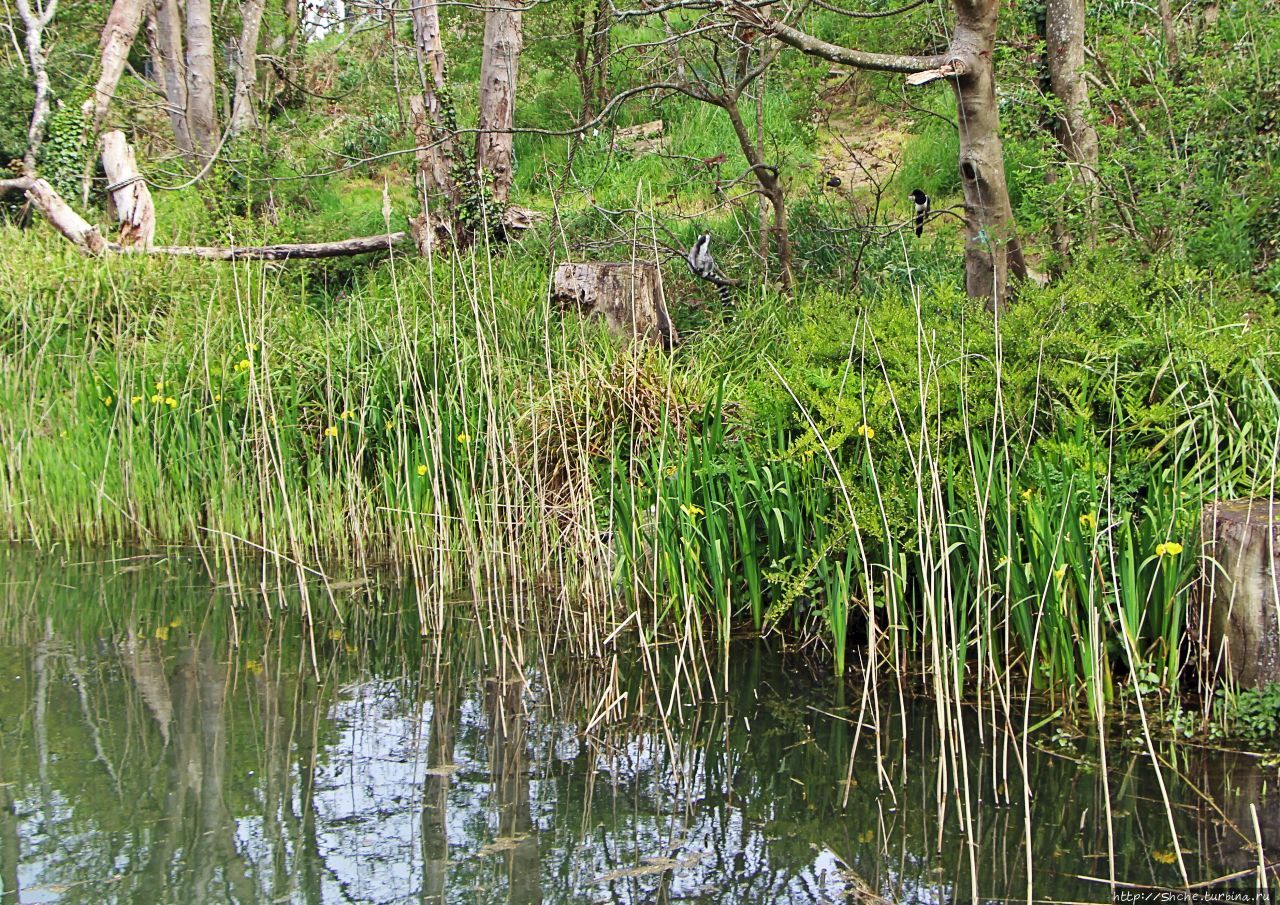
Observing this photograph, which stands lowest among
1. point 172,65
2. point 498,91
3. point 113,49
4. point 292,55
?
point 498,91

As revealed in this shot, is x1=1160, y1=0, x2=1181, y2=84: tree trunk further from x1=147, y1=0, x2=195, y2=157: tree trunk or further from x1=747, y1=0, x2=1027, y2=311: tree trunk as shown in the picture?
x1=147, y1=0, x2=195, y2=157: tree trunk

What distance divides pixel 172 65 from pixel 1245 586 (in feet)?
40.9

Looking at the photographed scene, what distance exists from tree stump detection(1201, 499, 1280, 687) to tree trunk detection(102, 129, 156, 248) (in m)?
7.15

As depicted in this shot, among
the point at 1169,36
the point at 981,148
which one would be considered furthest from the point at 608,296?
the point at 1169,36

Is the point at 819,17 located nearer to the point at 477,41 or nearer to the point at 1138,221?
the point at 477,41

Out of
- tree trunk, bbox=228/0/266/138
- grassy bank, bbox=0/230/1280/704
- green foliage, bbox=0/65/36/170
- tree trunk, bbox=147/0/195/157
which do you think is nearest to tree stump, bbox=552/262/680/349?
grassy bank, bbox=0/230/1280/704

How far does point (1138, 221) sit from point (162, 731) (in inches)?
181

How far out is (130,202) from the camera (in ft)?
28.9

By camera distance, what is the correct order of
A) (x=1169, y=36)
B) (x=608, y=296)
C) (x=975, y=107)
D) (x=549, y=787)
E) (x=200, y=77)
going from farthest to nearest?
(x=200, y=77) → (x=1169, y=36) → (x=608, y=296) → (x=975, y=107) → (x=549, y=787)

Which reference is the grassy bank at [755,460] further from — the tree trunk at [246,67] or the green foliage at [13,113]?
the tree trunk at [246,67]

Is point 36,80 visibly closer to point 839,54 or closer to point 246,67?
point 246,67

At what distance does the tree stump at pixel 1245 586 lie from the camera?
3180 millimetres

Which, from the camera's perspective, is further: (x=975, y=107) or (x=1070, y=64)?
(x=1070, y=64)

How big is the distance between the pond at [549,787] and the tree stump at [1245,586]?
24cm
